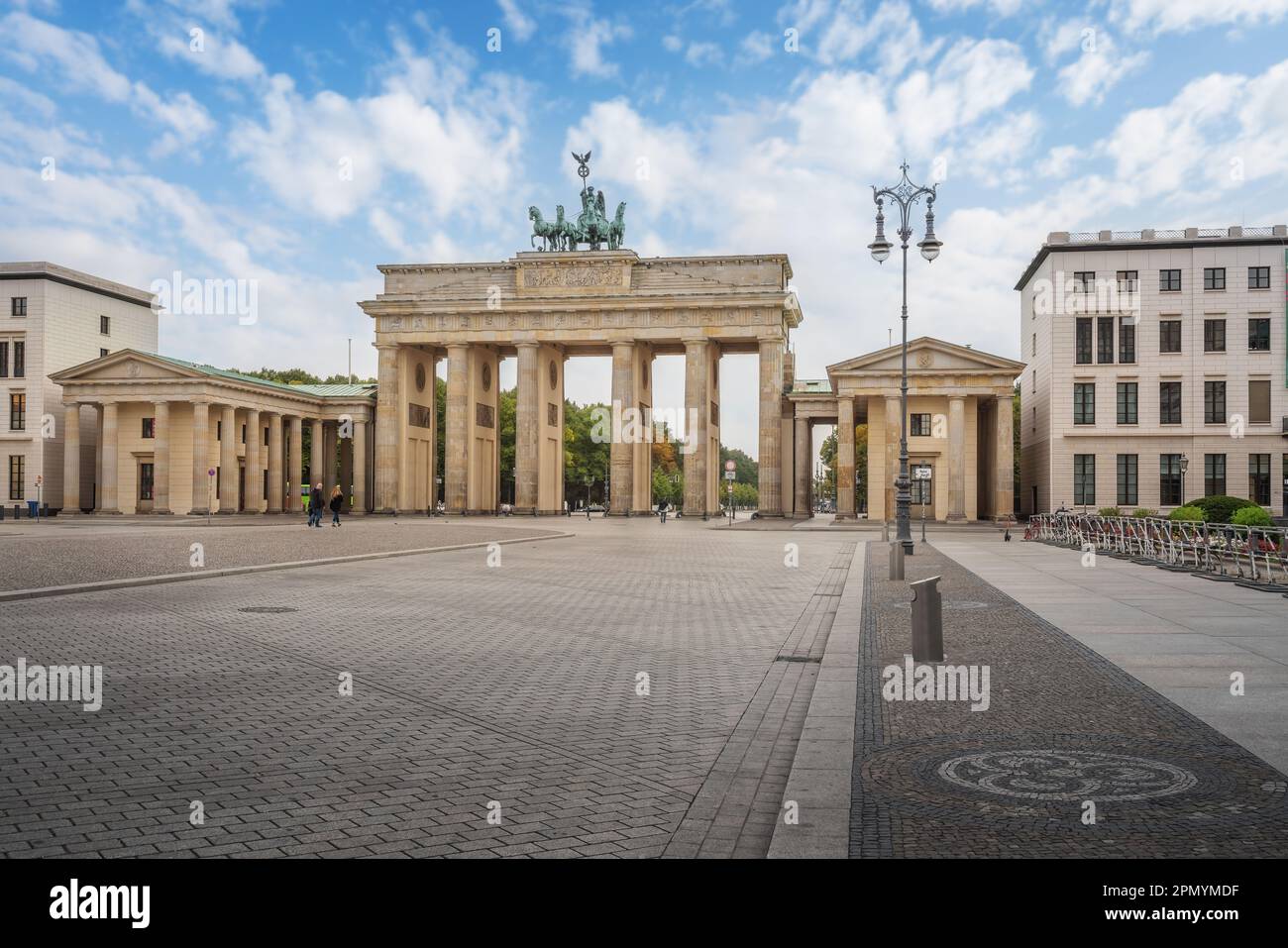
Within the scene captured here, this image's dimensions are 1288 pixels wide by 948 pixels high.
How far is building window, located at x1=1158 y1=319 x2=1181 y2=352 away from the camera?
6347cm

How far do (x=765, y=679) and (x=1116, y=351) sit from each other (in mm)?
61584

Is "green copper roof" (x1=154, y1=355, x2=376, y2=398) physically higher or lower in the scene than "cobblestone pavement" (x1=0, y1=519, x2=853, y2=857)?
higher

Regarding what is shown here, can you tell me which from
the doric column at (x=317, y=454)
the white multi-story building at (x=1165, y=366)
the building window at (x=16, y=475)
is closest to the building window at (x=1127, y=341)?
the white multi-story building at (x=1165, y=366)

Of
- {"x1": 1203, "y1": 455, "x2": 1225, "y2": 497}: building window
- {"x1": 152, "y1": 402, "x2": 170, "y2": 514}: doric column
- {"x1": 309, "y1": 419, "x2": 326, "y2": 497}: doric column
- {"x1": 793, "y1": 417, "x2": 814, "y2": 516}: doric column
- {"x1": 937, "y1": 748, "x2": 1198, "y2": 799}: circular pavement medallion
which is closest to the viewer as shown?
{"x1": 937, "y1": 748, "x2": 1198, "y2": 799}: circular pavement medallion

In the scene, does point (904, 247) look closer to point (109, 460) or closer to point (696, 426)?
point (696, 426)

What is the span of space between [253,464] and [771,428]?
3879 centimetres

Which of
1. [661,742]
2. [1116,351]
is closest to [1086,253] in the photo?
[1116,351]

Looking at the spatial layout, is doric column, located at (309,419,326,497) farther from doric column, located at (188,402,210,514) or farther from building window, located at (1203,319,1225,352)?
building window, located at (1203,319,1225,352)

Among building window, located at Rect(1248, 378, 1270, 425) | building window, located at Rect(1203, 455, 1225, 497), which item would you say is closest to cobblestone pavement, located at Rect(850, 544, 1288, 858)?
building window, located at Rect(1203, 455, 1225, 497)

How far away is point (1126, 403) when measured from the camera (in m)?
64.8

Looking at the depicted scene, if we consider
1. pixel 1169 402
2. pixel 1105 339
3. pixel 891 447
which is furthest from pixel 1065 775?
pixel 1169 402

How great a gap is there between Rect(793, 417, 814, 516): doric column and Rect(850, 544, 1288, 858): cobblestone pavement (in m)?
70.2

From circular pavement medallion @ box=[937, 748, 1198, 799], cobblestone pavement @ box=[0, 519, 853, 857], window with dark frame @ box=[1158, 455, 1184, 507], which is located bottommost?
cobblestone pavement @ box=[0, 519, 853, 857]
